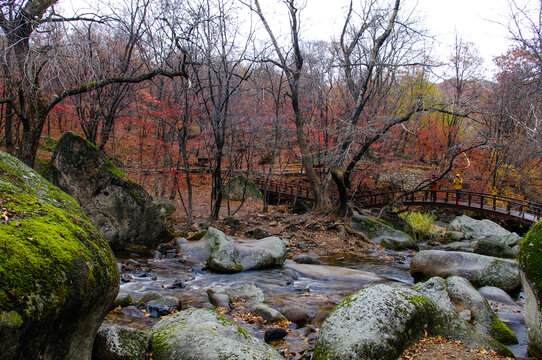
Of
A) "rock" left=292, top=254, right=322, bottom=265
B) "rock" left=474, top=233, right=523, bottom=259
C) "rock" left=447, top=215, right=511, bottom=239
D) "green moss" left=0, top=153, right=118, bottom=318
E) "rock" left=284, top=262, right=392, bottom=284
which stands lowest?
"rock" left=447, top=215, right=511, bottom=239

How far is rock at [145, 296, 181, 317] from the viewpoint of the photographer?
5.05m

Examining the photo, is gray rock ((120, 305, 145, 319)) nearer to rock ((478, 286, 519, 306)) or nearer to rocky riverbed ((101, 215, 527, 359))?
rocky riverbed ((101, 215, 527, 359))

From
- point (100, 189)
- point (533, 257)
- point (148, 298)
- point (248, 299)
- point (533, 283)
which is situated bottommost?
point (248, 299)

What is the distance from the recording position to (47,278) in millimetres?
2002

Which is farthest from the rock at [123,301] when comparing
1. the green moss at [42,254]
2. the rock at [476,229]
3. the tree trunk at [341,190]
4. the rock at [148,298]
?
the rock at [476,229]

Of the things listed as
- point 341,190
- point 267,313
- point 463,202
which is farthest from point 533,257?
point 463,202

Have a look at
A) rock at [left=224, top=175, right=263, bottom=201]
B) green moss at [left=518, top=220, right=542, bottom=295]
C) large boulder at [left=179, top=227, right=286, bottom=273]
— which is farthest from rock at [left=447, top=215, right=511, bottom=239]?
green moss at [left=518, top=220, right=542, bottom=295]

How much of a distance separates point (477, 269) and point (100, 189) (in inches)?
344

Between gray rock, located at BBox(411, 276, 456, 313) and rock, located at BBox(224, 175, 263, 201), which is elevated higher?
gray rock, located at BBox(411, 276, 456, 313)

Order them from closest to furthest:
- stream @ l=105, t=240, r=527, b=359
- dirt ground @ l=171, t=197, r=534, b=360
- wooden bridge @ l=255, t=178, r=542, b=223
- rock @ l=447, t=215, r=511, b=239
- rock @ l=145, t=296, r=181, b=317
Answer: stream @ l=105, t=240, r=527, b=359 → rock @ l=145, t=296, r=181, b=317 → dirt ground @ l=171, t=197, r=534, b=360 → rock @ l=447, t=215, r=511, b=239 → wooden bridge @ l=255, t=178, r=542, b=223

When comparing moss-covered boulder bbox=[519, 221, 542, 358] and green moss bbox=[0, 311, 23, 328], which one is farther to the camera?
moss-covered boulder bbox=[519, 221, 542, 358]

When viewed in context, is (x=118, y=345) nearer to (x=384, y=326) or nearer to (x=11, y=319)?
(x=11, y=319)

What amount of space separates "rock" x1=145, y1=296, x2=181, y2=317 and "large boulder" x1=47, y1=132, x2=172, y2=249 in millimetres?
4026

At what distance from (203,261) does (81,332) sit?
631cm
